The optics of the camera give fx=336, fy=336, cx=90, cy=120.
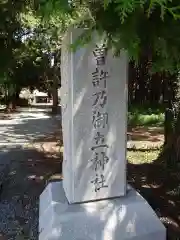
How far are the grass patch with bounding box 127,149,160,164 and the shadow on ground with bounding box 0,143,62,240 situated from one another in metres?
Result: 1.50

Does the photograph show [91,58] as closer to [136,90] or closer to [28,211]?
[28,211]

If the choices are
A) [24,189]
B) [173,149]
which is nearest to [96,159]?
[24,189]

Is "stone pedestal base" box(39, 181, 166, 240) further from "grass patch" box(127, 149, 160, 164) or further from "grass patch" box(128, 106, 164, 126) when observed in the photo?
"grass patch" box(128, 106, 164, 126)

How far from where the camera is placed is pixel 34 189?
5.17 meters

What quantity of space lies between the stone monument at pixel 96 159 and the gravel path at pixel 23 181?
81cm

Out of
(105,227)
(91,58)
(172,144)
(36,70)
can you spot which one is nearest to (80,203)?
(105,227)

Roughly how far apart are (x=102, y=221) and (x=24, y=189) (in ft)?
7.64

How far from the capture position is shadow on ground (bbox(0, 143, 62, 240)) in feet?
13.1

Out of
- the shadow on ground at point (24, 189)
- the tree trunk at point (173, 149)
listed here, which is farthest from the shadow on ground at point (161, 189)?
the shadow on ground at point (24, 189)

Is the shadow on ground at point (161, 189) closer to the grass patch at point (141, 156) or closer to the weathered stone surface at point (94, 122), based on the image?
the grass patch at point (141, 156)

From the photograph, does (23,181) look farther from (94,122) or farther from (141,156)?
(94,122)

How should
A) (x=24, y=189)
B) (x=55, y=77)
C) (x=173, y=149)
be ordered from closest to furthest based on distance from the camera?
1. (x=24, y=189)
2. (x=173, y=149)
3. (x=55, y=77)

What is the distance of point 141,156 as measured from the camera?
7152mm

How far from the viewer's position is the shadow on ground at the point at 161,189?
402 cm
